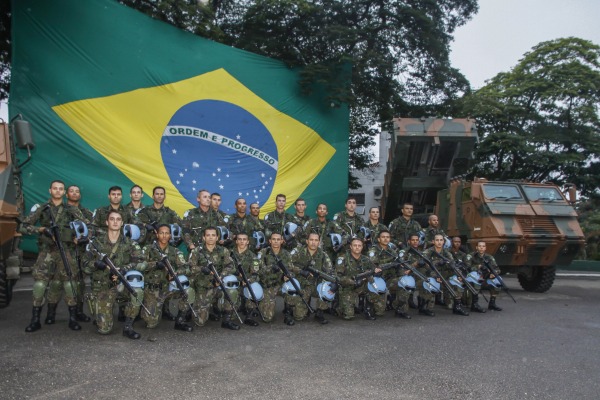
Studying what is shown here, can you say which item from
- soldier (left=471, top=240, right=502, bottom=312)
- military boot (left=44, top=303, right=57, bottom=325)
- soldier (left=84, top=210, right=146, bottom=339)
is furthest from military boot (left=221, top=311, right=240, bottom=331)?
soldier (left=471, top=240, right=502, bottom=312)

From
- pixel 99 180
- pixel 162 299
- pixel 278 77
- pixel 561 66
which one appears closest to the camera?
pixel 162 299

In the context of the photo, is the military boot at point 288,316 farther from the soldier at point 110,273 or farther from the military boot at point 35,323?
the military boot at point 35,323

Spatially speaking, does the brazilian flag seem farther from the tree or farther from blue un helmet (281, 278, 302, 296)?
the tree

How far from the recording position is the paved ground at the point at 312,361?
11.6 ft

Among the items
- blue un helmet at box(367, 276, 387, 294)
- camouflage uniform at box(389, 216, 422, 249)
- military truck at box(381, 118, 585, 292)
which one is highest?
military truck at box(381, 118, 585, 292)

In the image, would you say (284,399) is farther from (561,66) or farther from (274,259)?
(561,66)

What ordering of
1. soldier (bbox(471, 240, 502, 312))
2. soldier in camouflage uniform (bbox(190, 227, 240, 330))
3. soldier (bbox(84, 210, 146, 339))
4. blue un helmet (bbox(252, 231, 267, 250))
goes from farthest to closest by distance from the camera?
soldier (bbox(471, 240, 502, 312)), blue un helmet (bbox(252, 231, 267, 250)), soldier in camouflage uniform (bbox(190, 227, 240, 330)), soldier (bbox(84, 210, 146, 339))

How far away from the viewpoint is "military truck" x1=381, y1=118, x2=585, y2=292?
8.73m

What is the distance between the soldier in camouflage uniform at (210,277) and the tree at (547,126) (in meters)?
11.4

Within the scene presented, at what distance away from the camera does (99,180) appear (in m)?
8.93

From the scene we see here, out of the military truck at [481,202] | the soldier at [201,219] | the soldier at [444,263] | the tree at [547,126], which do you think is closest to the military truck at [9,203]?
the soldier at [201,219]

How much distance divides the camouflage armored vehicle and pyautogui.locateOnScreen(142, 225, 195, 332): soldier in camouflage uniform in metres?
5.33

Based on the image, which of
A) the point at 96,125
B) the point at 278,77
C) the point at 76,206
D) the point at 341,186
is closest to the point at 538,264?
the point at 341,186

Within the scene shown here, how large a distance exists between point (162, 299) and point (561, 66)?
641 inches
